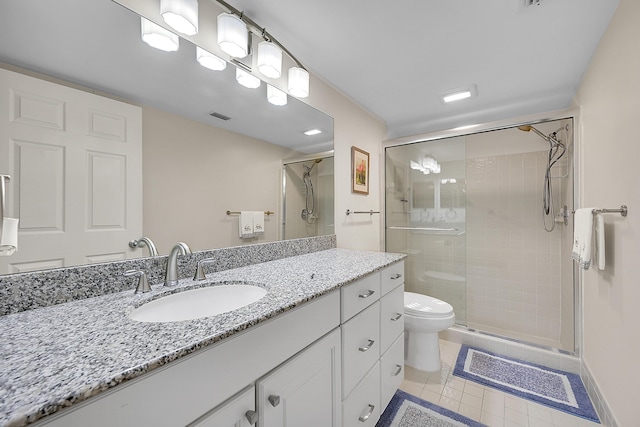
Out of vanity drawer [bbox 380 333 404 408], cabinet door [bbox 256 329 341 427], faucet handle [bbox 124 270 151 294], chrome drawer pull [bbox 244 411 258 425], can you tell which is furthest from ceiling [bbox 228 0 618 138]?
vanity drawer [bbox 380 333 404 408]

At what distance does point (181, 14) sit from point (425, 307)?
2268 mm

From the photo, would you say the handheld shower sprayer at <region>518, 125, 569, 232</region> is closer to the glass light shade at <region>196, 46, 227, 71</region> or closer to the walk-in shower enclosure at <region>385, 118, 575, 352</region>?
the walk-in shower enclosure at <region>385, 118, 575, 352</region>

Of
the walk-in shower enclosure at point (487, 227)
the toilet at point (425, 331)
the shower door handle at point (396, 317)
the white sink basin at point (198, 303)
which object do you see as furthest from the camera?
the walk-in shower enclosure at point (487, 227)

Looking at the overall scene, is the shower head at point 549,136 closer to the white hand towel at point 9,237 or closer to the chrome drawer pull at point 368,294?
the chrome drawer pull at point 368,294

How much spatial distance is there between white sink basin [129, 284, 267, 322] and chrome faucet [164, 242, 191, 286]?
9cm

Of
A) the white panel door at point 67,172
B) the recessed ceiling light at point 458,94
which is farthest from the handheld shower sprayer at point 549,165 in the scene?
the white panel door at point 67,172

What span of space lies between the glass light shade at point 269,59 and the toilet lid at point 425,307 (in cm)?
182

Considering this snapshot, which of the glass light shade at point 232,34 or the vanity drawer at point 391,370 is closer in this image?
the glass light shade at point 232,34

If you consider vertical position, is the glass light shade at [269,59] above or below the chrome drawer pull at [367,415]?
above

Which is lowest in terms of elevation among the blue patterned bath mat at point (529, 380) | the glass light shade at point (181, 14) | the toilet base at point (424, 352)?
the blue patterned bath mat at point (529, 380)

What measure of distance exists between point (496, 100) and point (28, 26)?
9.50 ft

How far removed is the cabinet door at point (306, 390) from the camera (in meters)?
0.74

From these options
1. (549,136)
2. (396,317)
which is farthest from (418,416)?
(549,136)

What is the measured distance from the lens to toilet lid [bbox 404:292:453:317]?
1867mm
